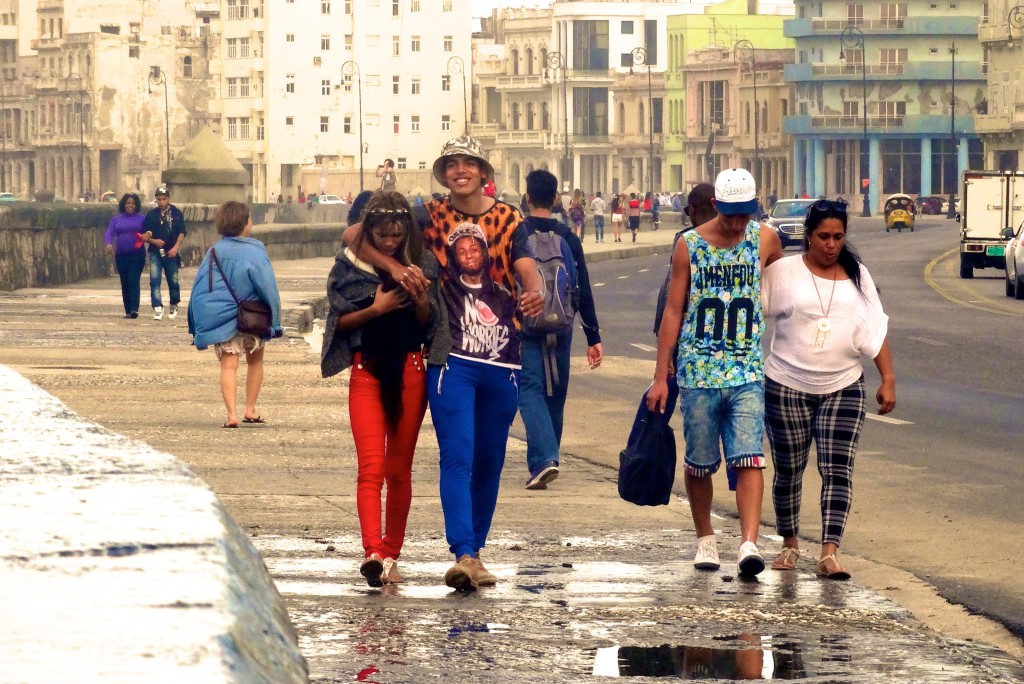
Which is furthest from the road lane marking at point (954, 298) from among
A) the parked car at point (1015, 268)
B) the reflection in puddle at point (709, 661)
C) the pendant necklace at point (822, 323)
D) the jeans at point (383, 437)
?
the reflection in puddle at point (709, 661)

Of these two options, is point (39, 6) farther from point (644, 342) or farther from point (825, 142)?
point (644, 342)

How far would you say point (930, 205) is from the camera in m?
113

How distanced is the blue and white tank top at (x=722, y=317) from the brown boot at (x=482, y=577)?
1.12 metres

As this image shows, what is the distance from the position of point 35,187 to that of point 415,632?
169556 millimetres

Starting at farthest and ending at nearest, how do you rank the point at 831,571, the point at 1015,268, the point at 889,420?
the point at 1015,268, the point at 889,420, the point at 831,571

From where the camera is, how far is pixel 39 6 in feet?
572

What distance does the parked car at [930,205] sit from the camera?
113 metres

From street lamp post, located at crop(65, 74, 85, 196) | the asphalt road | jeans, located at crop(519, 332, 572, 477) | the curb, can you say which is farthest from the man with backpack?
street lamp post, located at crop(65, 74, 85, 196)

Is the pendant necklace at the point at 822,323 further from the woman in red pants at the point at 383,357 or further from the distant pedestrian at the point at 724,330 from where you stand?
the woman in red pants at the point at 383,357

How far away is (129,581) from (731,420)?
6.17 metres

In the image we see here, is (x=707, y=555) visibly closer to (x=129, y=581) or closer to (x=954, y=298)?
(x=129, y=581)

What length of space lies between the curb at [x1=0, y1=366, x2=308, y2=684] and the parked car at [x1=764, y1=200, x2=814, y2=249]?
57904 mm

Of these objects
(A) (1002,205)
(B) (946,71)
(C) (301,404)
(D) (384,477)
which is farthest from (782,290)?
(B) (946,71)

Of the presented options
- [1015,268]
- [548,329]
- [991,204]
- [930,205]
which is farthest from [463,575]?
[930,205]
